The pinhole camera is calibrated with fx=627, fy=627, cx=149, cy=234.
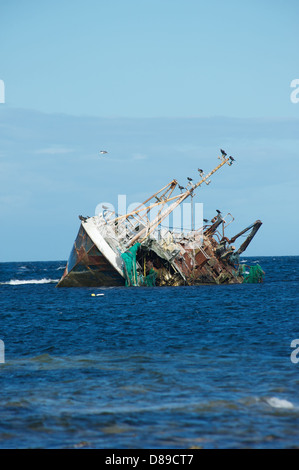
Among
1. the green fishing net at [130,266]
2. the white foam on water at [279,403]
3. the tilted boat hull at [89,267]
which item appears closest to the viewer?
the white foam on water at [279,403]

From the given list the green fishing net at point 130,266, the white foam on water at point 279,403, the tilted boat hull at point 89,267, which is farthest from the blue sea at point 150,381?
the green fishing net at point 130,266

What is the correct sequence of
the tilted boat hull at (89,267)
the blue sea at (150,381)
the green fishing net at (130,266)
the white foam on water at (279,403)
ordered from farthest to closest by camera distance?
the green fishing net at (130,266) → the tilted boat hull at (89,267) → the white foam on water at (279,403) → the blue sea at (150,381)

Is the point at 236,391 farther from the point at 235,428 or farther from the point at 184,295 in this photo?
the point at 184,295

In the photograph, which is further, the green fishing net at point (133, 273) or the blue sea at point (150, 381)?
the green fishing net at point (133, 273)

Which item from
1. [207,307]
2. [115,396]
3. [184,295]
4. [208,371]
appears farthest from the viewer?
[184,295]

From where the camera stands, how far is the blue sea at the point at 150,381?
12.2 meters

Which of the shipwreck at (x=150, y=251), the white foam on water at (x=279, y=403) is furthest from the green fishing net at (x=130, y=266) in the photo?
the white foam on water at (x=279, y=403)

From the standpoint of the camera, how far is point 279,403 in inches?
560

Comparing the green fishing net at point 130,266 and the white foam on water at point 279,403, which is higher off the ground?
the green fishing net at point 130,266

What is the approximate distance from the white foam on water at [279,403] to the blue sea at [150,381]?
0.07 ft

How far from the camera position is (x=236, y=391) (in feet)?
50.4

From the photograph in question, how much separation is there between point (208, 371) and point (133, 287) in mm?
31028

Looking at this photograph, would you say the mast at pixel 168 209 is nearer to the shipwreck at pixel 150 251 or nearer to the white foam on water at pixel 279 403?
the shipwreck at pixel 150 251
